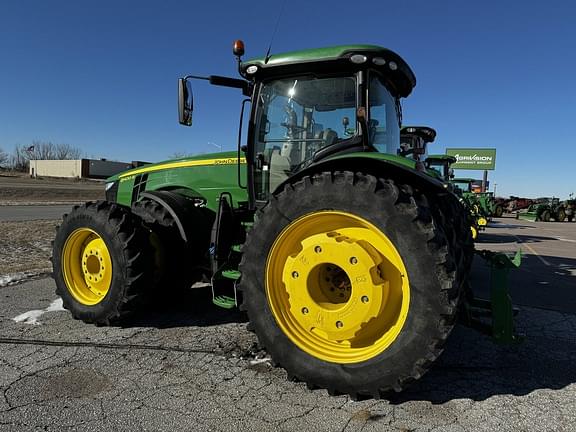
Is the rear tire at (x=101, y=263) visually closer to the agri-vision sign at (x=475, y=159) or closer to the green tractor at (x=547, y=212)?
the green tractor at (x=547, y=212)

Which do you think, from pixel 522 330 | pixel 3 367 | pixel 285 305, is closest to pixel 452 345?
pixel 522 330

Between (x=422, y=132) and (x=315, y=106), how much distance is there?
6.62m

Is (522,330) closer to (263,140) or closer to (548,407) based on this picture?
(548,407)

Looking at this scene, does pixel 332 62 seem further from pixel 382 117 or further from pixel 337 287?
pixel 337 287

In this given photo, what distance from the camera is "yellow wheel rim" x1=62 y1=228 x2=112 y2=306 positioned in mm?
4117

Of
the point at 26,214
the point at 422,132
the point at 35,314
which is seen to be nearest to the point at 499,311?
the point at 35,314

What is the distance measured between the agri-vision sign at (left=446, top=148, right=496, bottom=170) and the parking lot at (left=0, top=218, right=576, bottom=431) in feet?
155

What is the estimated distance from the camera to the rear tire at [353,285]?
252cm

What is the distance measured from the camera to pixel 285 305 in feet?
10.1

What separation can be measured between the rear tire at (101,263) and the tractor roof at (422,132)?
261 inches

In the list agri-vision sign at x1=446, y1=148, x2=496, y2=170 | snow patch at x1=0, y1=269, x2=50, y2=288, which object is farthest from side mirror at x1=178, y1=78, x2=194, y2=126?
agri-vision sign at x1=446, y1=148, x2=496, y2=170

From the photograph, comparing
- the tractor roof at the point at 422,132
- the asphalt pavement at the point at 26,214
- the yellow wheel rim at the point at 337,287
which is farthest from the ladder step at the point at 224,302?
the asphalt pavement at the point at 26,214

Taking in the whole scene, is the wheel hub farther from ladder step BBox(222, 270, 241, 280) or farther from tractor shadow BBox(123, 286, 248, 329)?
tractor shadow BBox(123, 286, 248, 329)

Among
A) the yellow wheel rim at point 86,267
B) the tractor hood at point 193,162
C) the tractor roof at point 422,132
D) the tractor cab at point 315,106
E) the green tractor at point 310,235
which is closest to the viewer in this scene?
the green tractor at point 310,235
